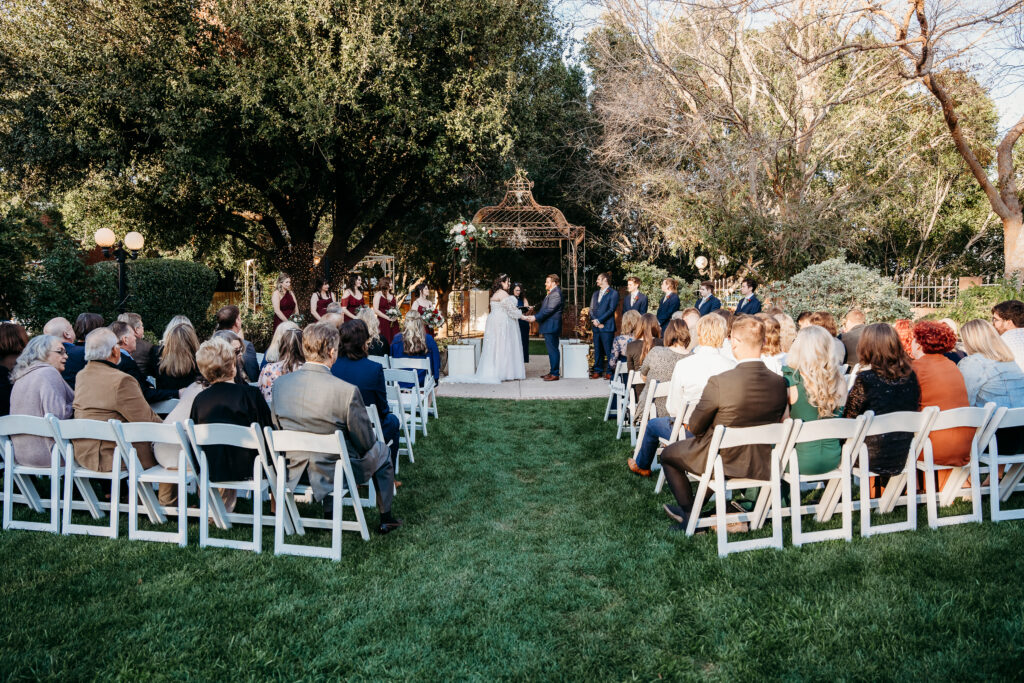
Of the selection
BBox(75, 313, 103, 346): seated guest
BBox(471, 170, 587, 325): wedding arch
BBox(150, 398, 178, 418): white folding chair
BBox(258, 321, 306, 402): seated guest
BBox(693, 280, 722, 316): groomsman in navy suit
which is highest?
BBox(471, 170, 587, 325): wedding arch

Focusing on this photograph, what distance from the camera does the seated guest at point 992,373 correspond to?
4738mm

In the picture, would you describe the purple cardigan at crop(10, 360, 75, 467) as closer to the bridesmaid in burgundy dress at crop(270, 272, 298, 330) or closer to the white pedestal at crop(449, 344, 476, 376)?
the bridesmaid in burgundy dress at crop(270, 272, 298, 330)

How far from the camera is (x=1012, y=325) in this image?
5551mm

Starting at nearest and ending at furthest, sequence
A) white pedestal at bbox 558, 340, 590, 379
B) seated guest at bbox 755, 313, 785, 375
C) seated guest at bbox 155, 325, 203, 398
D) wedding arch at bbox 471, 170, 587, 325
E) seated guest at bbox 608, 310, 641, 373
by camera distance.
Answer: seated guest at bbox 155, 325, 203, 398, seated guest at bbox 755, 313, 785, 375, seated guest at bbox 608, 310, 641, 373, white pedestal at bbox 558, 340, 590, 379, wedding arch at bbox 471, 170, 587, 325

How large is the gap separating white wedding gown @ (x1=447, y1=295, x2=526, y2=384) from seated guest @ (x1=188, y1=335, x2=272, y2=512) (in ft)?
23.6

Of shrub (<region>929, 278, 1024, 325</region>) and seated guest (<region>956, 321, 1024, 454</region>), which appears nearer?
seated guest (<region>956, 321, 1024, 454</region>)

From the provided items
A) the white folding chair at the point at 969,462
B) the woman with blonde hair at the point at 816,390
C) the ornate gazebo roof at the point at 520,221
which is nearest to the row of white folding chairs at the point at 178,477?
the woman with blonde hair at the point at 816,390

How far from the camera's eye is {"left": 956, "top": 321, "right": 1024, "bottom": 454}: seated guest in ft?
15.5

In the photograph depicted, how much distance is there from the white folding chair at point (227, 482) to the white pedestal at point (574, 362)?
26.4ft

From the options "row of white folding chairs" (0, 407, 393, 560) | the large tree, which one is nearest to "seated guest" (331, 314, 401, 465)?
"row of white folding chairs" (0, 407, 393, 560)

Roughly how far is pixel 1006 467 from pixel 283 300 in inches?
361

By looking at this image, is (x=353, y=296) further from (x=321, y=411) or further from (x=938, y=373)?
(x=938, y=373)

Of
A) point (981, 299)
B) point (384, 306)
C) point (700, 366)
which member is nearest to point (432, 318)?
point (384, 306)

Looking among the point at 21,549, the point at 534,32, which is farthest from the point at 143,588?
the point at 534,32
